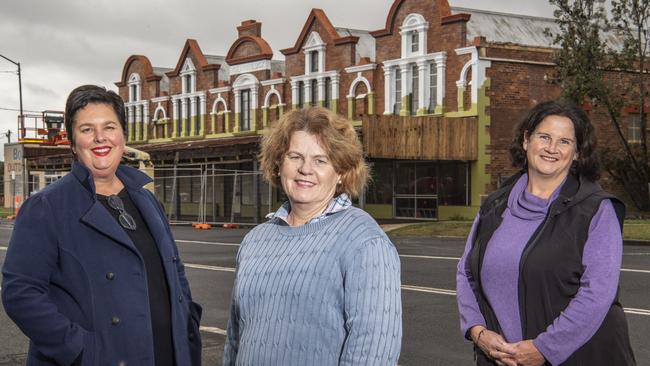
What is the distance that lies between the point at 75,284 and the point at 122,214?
0.40 metres

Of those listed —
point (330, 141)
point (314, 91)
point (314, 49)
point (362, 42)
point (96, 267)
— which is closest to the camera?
point (330, 141)

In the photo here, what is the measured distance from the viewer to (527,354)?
418 centimetres

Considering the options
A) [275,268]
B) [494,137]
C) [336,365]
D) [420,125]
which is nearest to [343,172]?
[275,268]

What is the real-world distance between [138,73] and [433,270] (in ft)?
137

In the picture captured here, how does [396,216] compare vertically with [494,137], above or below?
below

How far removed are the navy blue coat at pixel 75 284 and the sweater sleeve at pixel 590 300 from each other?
5.83 feet

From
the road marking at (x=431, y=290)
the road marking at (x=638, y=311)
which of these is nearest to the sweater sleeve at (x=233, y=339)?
the road marking at (x=638, y=311)

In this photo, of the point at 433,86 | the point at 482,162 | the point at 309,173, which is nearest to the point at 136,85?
the point at 433,86

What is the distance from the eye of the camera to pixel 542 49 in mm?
34188

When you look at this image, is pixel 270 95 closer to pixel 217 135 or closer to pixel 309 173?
pixel 217 135

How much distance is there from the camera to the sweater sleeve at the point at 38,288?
358 cm

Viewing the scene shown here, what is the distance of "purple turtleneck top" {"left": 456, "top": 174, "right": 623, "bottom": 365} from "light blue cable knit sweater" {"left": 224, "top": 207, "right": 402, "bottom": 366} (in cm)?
111

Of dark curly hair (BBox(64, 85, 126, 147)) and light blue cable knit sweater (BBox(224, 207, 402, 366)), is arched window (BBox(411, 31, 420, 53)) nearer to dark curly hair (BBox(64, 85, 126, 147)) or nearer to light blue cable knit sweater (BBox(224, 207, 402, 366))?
dark curly hair (BBox(64, 85, 126, 147))

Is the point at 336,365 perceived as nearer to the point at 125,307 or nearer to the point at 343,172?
the point at 343,172
